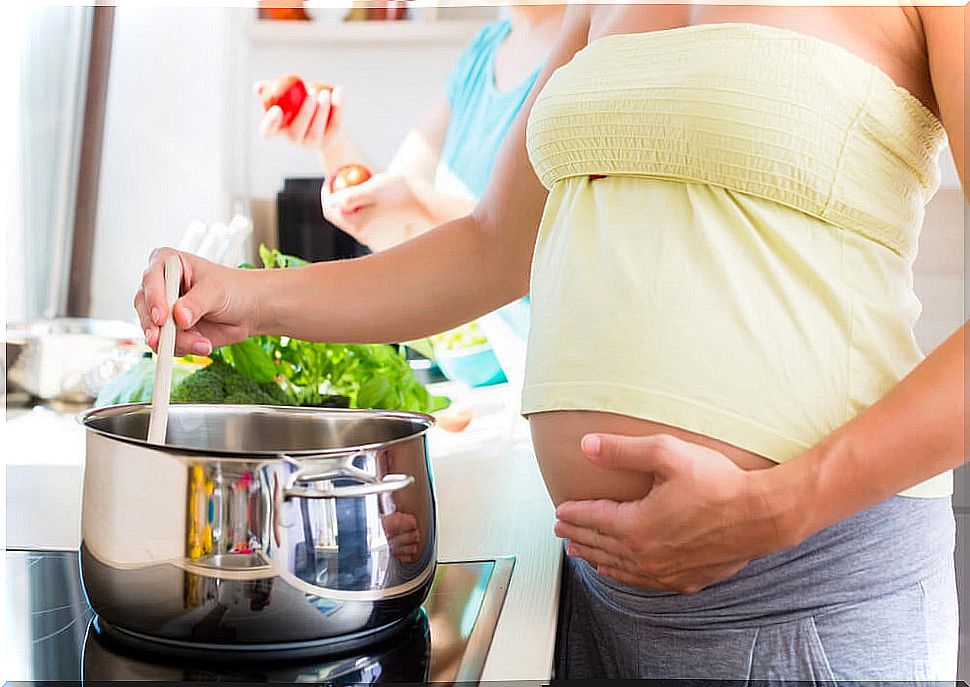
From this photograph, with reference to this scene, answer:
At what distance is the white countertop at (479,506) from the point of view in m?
0.66

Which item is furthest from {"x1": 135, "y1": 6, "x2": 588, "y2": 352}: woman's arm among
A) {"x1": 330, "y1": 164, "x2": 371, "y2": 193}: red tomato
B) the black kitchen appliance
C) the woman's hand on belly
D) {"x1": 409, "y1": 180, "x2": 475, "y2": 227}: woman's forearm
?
the black kitchen appliance

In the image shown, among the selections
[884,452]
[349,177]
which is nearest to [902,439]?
[884,452]

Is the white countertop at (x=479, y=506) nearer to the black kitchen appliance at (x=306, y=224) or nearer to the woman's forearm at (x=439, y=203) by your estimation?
the woman's forearm at (x=439, y=203)

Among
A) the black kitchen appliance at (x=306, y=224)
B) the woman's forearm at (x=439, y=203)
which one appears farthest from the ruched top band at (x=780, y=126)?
the black kitchen appliance at (x=306, y=224)

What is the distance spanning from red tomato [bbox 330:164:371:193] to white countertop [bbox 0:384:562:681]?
62 centimetres

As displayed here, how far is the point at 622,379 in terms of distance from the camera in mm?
652

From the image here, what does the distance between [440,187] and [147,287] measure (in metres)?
1.15

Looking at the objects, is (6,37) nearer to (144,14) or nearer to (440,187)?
(144,14)


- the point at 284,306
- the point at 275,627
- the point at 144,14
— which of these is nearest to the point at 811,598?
the point at 275,627

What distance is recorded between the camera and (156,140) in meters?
2.79

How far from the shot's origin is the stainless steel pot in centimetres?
58

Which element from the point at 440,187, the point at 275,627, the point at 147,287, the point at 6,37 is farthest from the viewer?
the point at 6,37

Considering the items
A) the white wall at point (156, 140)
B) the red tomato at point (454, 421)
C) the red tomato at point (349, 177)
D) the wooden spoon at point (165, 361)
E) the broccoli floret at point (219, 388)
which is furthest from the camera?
the white wall at point (156, 140)

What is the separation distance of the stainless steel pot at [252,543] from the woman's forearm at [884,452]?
0.71 ft
